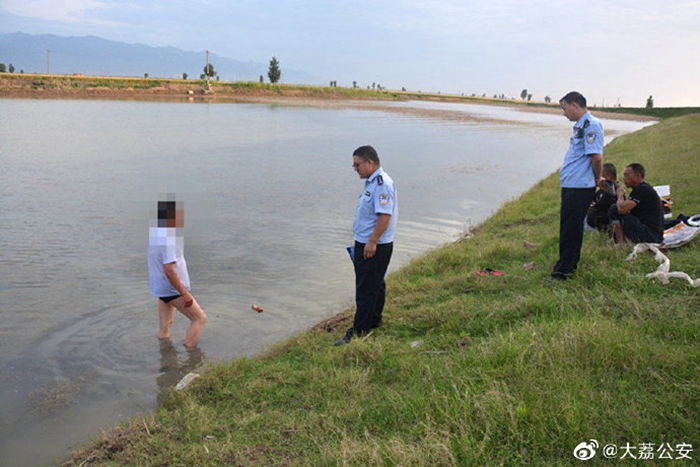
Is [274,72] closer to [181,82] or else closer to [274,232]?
[181,82]

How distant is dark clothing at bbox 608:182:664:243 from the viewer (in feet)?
23.8

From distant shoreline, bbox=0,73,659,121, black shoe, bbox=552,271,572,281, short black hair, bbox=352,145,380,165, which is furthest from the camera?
distant shoreline, bbox=0,73,659,121

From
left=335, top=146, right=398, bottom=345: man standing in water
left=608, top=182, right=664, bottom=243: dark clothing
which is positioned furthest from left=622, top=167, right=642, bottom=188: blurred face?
left=335, top=146, right=398, bottom=345: man standing in water

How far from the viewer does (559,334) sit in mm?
4832

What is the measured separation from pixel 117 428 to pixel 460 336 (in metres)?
3.30

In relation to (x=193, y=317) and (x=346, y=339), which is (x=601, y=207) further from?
(x=193, y=317)

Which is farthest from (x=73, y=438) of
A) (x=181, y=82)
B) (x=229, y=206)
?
(x=181, y=82)

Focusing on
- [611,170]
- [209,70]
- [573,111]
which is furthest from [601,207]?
[209,70]

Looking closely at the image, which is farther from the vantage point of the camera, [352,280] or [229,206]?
[229,206]

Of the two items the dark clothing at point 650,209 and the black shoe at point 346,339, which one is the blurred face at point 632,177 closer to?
the dark clothing at point 650,209

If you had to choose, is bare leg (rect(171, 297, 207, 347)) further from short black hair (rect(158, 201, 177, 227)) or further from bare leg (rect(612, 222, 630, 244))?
bare leg (rect(612, 222, 630, 244))

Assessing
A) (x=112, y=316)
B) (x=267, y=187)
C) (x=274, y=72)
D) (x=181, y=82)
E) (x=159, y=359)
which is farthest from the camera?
(x=274, y=72)

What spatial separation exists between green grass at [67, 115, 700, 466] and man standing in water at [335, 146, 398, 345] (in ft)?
1.03

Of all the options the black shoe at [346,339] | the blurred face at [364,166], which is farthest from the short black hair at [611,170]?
the black shoe at [346,339]
